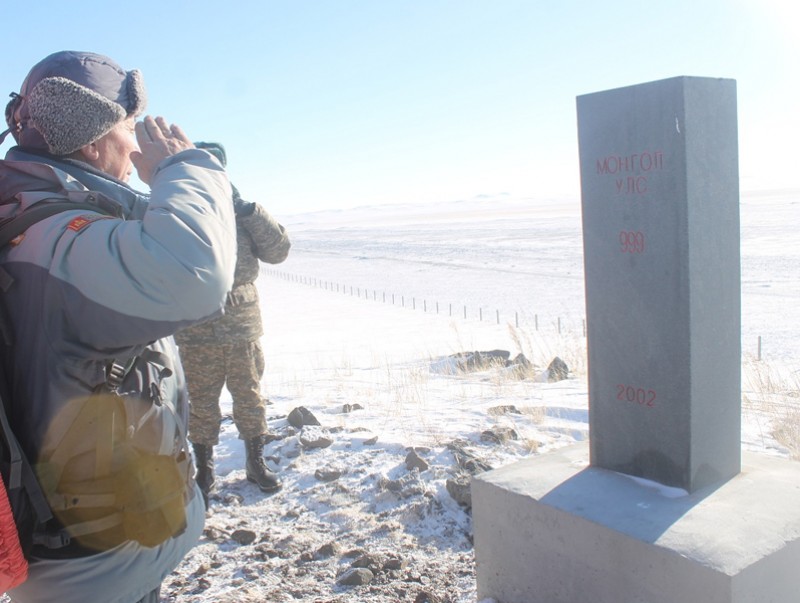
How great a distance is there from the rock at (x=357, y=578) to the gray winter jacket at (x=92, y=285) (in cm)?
191

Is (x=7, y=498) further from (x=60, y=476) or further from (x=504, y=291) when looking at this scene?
(x=504, y=291)

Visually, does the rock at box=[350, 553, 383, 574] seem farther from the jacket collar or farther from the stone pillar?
the jacket collar

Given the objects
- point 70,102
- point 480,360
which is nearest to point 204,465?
point 70,102

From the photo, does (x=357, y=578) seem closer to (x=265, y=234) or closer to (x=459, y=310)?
(x=265, y=234)

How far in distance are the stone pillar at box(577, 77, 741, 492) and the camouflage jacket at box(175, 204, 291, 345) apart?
6.31 feet

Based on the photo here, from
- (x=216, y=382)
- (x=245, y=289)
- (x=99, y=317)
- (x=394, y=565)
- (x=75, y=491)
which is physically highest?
(x=99, y=317)

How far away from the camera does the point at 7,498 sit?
1.33 m

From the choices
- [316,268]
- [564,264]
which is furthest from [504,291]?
[316,268]

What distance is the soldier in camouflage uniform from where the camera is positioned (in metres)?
4.05

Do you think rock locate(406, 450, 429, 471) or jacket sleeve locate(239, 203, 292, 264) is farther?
rock locate(406, 450, 429, 471)

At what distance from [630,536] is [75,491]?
5.88ft

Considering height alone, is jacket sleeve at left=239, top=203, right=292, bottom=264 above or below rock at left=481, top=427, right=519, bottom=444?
above

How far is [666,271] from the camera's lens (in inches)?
105

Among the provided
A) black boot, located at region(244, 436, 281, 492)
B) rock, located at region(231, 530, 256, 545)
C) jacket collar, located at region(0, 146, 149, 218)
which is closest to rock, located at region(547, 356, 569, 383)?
black boot, located at region(244, 436, 281, 492)
